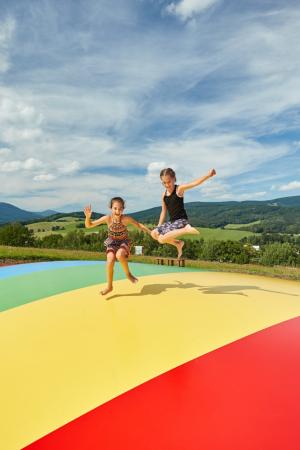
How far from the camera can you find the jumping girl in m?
7.12

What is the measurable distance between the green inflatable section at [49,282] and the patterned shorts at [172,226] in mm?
2508

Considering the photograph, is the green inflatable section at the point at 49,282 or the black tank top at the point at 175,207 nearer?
the black tank top at the point at 175,207

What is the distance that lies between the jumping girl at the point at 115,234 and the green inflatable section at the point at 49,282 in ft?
4.87

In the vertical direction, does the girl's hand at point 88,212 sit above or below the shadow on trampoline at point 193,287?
above

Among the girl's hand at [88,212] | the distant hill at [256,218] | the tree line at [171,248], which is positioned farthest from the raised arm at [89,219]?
the distant hill at [256,218]

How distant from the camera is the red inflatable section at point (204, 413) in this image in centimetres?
295

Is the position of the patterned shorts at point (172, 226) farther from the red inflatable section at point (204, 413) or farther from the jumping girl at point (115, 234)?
the red inflatable section at point (204, 413)

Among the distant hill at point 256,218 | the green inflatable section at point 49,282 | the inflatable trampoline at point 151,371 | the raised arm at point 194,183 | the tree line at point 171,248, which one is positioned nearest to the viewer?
the inflatable trampoline at point 151,371

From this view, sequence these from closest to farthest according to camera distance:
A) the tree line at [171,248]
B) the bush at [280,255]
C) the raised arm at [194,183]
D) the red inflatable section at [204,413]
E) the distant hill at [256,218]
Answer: the red inflatable section at [204,413] < the raised arm at [194,183] < the tree line at [171,248] < the bush at [280,255] < the distant hill at [256,218]

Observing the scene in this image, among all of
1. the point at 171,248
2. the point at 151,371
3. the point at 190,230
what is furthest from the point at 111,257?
the point at 171,248

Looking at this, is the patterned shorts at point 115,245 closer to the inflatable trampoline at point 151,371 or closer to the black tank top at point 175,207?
the inflatable trampoline at point 151,371

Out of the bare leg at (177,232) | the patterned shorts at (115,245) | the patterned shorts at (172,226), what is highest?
the patterned shorts at (172,226)

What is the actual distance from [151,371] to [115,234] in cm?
357

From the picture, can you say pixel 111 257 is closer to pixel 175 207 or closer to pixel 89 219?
pixel 89 219
